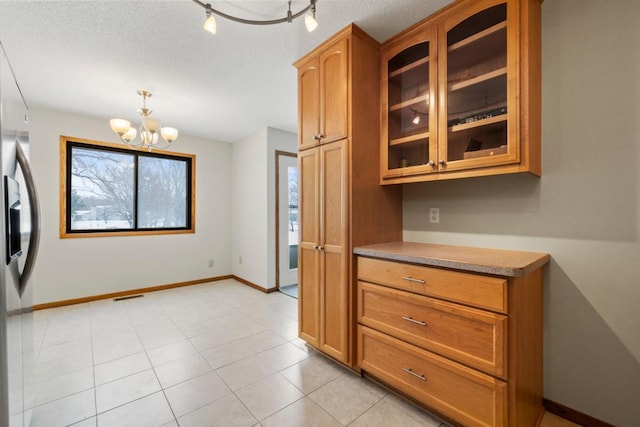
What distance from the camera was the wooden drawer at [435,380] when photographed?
50.2 inches

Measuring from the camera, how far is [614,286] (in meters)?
1.39

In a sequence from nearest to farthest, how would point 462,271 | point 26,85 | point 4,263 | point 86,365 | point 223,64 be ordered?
point 4,263 → point 462,271 → point 86,365 → point 223,64 → point 26,85

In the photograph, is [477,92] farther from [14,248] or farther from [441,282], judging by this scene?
[14,248]

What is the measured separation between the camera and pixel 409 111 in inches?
75.5

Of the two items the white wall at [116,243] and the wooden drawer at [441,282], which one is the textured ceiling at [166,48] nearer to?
the white wall at [116,243]

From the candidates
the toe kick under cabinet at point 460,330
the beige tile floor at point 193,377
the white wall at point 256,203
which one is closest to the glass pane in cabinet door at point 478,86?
the toe kick under cabinet at point 460,330

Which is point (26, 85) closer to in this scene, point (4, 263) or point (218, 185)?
point (218, 185)

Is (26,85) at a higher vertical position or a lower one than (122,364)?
higher

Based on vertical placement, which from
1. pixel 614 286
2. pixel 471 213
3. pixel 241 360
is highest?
pixel 471 213

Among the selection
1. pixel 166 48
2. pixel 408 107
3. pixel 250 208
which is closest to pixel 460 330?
pixel 408 107

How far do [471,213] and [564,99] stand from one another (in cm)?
78

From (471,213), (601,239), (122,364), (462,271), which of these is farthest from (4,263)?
(601,239)

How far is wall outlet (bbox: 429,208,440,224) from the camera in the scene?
6.65ft

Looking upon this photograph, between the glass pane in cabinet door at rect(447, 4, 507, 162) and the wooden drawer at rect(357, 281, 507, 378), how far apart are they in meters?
0.86
